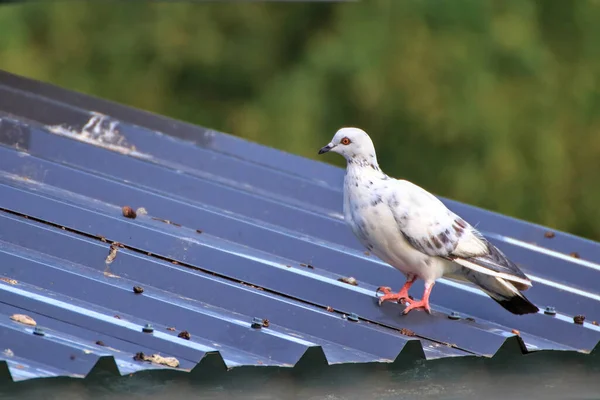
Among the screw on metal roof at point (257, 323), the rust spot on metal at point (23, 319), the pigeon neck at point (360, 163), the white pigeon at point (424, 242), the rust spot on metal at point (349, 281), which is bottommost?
the rust spot on metal at point (23, 319)

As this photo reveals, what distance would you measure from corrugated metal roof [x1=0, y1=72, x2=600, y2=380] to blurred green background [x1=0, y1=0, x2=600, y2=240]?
35.5 feet

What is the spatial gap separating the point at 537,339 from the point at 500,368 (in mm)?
426

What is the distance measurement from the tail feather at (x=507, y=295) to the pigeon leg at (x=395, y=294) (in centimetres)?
29

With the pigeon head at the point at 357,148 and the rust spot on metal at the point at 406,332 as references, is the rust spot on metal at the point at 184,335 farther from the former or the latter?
the pigeon head at the point at 357,148

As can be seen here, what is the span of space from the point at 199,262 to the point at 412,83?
12.9m

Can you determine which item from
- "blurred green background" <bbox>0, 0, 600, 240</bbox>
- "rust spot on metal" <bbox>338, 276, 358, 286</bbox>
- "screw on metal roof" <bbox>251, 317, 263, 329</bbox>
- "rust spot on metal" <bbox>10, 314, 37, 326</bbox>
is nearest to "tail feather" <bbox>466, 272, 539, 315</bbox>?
"rust spot on metal" <bbox>338, 276, 358, 286</bbox>

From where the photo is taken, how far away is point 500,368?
4.20 m

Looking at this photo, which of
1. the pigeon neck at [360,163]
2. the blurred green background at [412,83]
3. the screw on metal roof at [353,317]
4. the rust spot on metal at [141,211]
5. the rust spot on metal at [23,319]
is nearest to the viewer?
the rust spot on metal at [23,319]

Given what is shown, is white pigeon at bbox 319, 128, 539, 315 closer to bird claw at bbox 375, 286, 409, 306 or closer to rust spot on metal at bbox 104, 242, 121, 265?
bird claw at bbox 375, 286, 409, 306

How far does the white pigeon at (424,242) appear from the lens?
472cm

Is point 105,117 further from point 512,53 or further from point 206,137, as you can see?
point 512,53

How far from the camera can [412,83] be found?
17250 millimetres

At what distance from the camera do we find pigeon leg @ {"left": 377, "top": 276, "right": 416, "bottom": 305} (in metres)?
4.61

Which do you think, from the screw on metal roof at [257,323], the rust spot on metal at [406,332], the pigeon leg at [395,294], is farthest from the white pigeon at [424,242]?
the screw on metal roof at [257,323]
